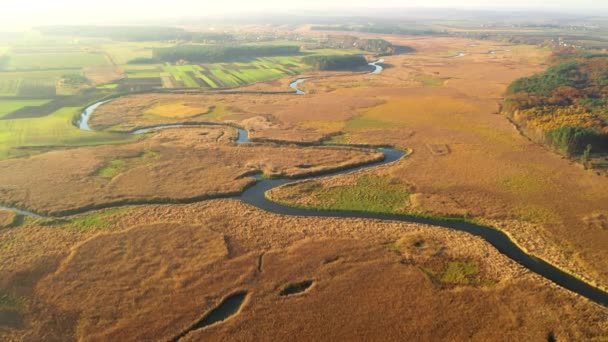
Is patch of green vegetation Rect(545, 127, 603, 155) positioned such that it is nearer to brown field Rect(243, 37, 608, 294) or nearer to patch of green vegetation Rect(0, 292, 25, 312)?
brown field Rect(243, 37, 608, 294)

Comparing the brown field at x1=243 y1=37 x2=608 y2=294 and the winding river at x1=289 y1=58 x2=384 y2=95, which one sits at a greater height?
the winding river at x1=289 y1=58 x2=384 y2=95

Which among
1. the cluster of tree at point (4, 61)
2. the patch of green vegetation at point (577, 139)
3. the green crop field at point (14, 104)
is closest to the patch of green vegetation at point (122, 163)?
the green crop field at point (14, 104)

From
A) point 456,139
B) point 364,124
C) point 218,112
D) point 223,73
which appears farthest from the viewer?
point 223,73

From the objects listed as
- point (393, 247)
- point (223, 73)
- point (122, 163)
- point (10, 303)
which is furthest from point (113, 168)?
point (223, 73)

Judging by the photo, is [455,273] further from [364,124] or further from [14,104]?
[14,104]

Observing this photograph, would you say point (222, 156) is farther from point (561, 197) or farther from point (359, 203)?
point (561, 197)

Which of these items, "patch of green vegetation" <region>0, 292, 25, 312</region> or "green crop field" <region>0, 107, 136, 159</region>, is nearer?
"patch of green vegetation" <region>0, 292, 25, 312</region>

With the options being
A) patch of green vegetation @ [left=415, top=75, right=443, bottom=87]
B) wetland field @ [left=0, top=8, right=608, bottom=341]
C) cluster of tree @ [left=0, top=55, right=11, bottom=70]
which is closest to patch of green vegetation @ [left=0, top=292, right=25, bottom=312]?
wetland field @ [left=0, top=8, right=608, bottom=341]
